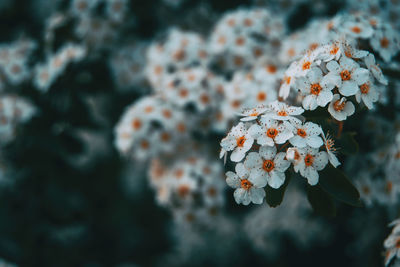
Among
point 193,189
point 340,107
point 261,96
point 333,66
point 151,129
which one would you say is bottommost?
point 340,107

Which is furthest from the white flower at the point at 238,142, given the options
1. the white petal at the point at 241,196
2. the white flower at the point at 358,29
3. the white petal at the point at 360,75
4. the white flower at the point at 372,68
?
the white flower at the point at 358,29

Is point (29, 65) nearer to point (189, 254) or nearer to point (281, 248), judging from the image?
point (189, 254)

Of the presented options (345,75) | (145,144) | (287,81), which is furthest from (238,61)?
(345,75)

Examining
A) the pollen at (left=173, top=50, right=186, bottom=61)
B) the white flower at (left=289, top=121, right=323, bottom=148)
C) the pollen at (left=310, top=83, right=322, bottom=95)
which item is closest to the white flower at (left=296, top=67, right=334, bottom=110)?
the pollen at (left=310, top=83, right=322, bottom=95)

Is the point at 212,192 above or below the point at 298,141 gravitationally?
above

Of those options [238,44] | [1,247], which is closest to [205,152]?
[238,44]

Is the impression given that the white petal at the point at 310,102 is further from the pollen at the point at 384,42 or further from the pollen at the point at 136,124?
the pollen at the point at 136,124

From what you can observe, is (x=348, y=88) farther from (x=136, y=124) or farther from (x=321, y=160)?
(x=136, y=124)
